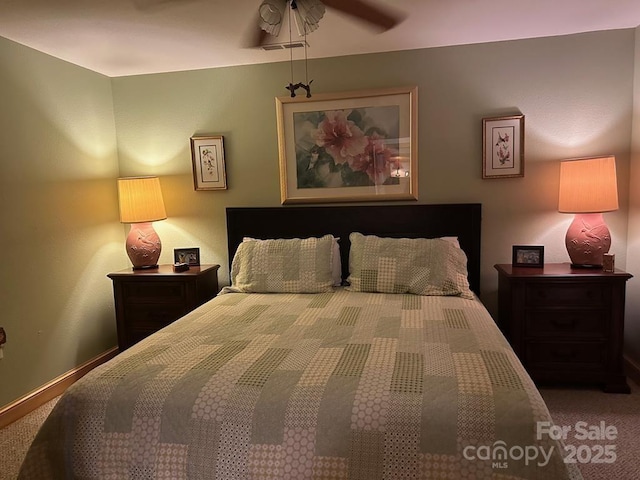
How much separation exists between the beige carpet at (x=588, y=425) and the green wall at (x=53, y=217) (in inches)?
10.8

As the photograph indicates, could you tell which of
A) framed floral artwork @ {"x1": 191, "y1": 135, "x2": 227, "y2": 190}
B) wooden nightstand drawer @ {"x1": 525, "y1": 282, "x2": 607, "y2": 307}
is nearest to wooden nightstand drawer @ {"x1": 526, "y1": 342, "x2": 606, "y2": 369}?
wooden nightstand drawer @ {"x1": 525, "y1": 282, "x2": 607, "y2": 307}

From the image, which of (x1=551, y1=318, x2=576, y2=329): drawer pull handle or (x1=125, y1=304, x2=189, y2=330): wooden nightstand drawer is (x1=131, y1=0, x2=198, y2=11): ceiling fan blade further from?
(x1=551, y1=318, x2=576, y2=329): drawer pull handle

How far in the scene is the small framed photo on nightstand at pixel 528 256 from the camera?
291 cm

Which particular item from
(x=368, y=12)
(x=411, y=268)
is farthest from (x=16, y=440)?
(x=368, y=12)

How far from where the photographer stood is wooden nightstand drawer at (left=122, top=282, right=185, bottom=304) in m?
3.10

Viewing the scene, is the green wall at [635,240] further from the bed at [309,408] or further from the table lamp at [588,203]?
the bed at [309,408]

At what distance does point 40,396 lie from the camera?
2816mm

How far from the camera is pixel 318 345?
1868 mm

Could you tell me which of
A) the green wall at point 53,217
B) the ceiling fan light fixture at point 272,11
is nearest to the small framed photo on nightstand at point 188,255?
the green wall at point 53,217

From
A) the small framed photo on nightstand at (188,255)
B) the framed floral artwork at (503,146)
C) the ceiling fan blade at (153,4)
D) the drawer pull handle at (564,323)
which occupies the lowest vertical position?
the drawer pull handle at (564,323)

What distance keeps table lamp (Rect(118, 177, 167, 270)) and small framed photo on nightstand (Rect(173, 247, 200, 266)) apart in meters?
0.15

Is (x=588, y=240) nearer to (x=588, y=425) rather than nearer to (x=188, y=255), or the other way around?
(x=588, y=425)

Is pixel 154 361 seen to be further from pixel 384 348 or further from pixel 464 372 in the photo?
pixel 464 372

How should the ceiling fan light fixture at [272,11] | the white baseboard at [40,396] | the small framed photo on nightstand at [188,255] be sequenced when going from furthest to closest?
the small framed photo on nightstand at [188,255]
the white baseboard at [40,396]
the ceiling fan light fixture at [272,11]
